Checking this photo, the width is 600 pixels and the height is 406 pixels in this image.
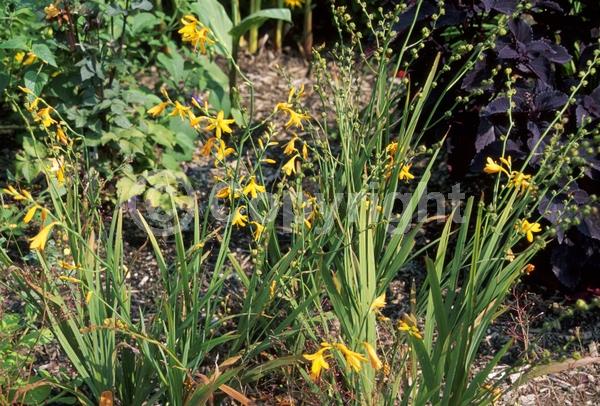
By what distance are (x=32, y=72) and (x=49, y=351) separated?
1.12 m

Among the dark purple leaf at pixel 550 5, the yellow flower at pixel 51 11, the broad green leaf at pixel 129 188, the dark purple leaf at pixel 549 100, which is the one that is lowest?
the broad green leaf at pixel 129 188

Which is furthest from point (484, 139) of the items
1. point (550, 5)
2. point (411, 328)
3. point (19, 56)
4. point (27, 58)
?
point (19, 56)

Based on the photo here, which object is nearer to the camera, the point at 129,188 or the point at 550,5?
the point at 550,5

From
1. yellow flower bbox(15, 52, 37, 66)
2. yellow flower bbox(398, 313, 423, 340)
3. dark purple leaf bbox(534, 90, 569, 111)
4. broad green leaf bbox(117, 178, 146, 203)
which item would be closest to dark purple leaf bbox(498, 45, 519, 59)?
dark purple leaf bbox(534, 90, 569, 111)

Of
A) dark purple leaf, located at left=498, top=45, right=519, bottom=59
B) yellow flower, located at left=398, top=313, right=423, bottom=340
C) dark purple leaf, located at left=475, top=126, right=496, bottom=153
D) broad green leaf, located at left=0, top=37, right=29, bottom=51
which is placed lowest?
yellow flower, located at left=398, top=313, right=423, bottom=340

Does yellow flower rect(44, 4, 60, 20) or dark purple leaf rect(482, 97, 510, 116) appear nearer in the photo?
dark purple leaf rect(482, 97, 510, 116)

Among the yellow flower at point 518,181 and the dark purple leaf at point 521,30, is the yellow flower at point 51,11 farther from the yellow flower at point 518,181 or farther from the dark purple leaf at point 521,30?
the yellow flower at point 518,181

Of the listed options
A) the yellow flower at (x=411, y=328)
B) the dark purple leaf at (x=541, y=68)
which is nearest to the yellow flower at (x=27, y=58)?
the dark purple leaf at (x=541, y=68)

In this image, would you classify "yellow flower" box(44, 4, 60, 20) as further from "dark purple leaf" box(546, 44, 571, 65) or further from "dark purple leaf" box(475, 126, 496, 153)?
"dark purple leaf" box(546, 44, 571, 65)

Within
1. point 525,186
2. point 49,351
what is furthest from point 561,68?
point 49,351

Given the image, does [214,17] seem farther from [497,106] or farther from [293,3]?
[497,106]

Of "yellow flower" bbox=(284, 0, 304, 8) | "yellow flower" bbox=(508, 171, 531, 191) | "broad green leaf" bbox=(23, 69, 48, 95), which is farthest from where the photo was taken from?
"yellow flower" bbox=(284, 0, 304, 8)

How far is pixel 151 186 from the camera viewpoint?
3.71 meters

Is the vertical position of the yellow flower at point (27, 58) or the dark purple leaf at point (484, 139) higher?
the yellow flower at point (27, 58)
